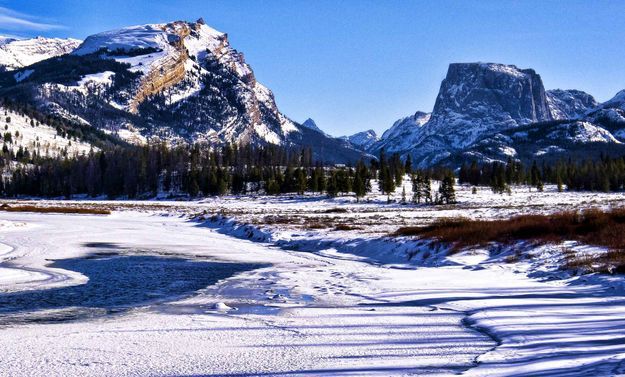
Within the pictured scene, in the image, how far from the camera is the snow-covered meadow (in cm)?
793

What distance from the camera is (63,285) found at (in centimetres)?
1655

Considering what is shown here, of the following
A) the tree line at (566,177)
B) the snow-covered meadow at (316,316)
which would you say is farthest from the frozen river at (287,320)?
the tree line at (566,177)

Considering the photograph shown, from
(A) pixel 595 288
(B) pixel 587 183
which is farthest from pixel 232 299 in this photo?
(B) pixel 587 183

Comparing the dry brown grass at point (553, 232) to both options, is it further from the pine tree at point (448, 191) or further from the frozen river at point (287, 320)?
the pine tree at point (448, 191)

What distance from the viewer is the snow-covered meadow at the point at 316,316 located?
26.0 ft

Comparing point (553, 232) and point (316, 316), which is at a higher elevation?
point (553, 232)

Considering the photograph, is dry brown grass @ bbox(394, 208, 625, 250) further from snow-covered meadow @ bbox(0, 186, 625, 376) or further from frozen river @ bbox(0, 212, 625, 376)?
frozen river @ bbox(0, 212, 625, 376)

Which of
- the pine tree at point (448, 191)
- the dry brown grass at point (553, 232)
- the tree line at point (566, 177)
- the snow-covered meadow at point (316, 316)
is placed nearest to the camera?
the snow-covered meadow at point (316, 316)

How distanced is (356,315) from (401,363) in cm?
382

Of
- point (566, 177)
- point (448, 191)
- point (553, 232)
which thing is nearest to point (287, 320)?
point (553, 232)

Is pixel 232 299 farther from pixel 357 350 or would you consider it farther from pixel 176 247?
pixel 176 247

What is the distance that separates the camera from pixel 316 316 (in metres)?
11.7

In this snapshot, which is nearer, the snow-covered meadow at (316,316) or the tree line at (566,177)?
the snow-covered meadow at (316,316)

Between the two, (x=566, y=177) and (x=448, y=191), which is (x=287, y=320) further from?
(x=566, y=177)
